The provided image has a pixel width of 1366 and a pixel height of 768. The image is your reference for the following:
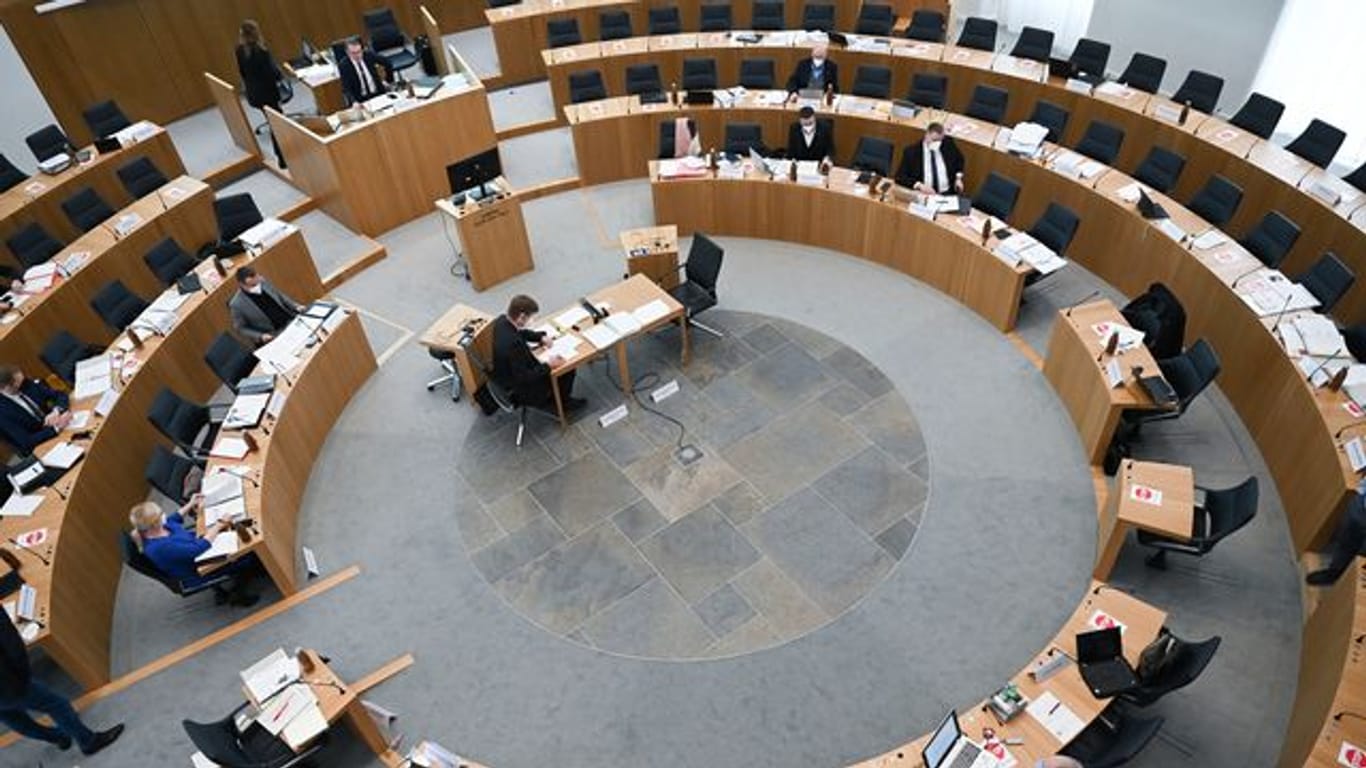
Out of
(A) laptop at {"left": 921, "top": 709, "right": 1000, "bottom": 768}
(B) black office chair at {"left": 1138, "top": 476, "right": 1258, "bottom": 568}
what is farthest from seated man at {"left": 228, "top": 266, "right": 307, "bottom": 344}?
(B) black office chair at {"left": 1138, "top": 476, "right": 1258, "bottom": 568}

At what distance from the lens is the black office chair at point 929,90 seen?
41.8 ft

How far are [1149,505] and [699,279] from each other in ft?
17.4

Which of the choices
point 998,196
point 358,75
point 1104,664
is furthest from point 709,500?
point 358,75

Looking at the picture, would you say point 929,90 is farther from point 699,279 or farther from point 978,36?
point 699,279

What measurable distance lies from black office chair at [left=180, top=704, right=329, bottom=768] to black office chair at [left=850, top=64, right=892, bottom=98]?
11156 mm

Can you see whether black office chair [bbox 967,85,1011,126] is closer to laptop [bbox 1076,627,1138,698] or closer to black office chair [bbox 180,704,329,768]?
laptop [bbox 1076,627,1138,698]

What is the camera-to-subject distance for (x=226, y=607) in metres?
7.87

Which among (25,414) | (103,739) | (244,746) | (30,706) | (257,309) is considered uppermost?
(257,309)

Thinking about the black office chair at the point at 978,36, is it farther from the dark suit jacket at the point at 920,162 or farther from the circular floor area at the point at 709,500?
the circular floor area at the point at 709,500

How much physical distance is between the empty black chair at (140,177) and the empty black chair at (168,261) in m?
1.98

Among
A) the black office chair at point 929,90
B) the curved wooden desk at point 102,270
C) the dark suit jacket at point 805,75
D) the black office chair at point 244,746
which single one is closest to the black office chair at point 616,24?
the dark suit jacket at point 805,75

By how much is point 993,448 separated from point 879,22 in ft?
29.5

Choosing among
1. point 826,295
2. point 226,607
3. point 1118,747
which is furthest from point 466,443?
point 1118,747

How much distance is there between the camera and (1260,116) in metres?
11.0
